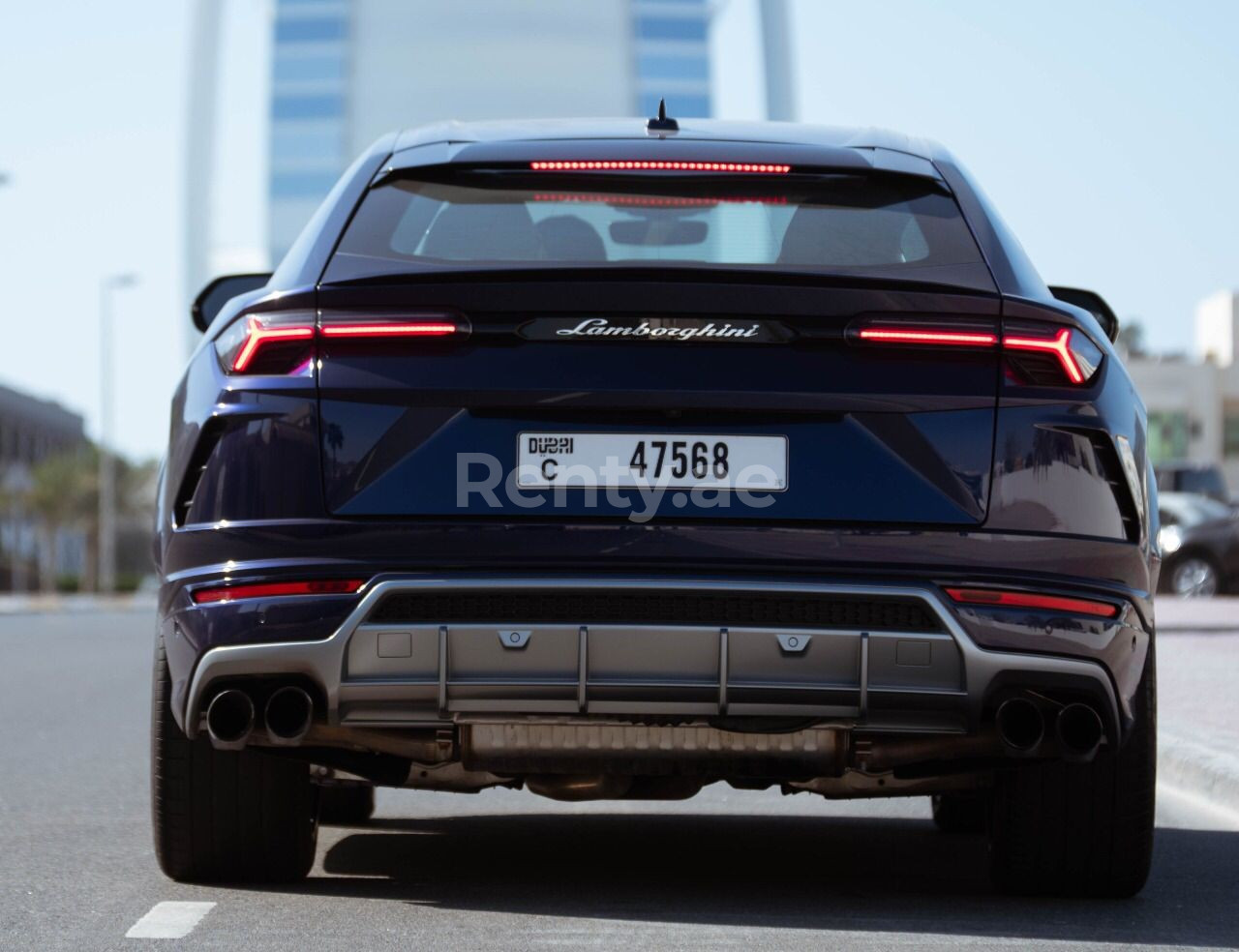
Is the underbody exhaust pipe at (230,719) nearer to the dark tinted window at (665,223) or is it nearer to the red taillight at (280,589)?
the red taillight at (280,589)

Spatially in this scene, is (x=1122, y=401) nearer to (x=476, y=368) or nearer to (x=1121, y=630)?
(x=1121, y=630)

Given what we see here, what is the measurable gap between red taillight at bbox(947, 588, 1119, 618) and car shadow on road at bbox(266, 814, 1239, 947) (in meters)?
0.72

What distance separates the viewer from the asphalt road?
4914mm

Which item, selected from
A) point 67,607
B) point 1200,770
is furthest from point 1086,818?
point 67,607

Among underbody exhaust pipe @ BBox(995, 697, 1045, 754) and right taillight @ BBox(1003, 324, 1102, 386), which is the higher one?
right taillight @ BBox(1003, 324, 1102, 386)

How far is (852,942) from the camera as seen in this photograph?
4.80 metres

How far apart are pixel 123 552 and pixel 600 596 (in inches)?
3829

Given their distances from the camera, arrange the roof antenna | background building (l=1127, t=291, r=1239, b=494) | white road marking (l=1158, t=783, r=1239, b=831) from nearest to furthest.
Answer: the roof antenna → white road marking (l=1158, t=783, r=1239, b=831) → background building (l=1127, t=291, r=1239, b=494)

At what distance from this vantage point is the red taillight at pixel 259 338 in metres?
4.90

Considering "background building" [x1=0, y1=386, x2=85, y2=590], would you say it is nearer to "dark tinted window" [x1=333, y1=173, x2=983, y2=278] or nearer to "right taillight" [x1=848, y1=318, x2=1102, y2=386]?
"dark tinted window" [x1=333, y1=173, x2=983, y2=278]

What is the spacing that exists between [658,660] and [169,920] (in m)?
1.30

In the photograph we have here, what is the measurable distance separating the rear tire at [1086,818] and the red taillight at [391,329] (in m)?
1.73

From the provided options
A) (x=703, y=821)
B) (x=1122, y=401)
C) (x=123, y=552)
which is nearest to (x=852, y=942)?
(x=1122, y=401)

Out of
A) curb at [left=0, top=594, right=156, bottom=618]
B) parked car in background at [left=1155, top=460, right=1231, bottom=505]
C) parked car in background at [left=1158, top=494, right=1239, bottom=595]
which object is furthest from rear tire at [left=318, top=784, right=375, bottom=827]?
curb at [left=0, top=594, right=156, bottom=618]
